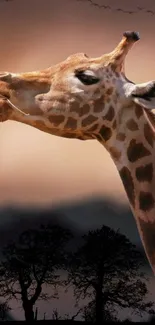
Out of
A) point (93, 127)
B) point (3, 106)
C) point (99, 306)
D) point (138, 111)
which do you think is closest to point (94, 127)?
point (93, 127)

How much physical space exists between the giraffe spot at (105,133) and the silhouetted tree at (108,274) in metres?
0.77

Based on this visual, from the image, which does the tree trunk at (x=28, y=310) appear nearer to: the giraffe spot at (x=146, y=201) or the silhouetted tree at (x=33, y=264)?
the silhouetted tree at (x=33, y=264)

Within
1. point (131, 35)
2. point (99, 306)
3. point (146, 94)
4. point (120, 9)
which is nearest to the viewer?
point (146, 94)

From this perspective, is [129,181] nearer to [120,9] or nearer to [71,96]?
[71,96]

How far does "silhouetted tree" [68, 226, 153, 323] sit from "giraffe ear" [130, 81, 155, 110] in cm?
87

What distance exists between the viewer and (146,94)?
54.6 inches

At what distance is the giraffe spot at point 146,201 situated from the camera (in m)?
1.43

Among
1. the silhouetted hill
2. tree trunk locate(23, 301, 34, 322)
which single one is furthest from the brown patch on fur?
tree trunk locate(23, 301, 34, 322)

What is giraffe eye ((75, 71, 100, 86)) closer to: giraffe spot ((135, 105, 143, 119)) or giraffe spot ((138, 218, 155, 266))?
giraffe spot ((135, 105, 143, 119))

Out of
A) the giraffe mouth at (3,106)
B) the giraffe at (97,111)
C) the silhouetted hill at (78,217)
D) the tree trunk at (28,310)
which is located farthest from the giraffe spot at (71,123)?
the tree trunk at (28,310)

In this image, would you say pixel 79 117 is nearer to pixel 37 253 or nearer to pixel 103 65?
pixel 103 65

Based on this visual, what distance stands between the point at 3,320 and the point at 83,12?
1.10 meters

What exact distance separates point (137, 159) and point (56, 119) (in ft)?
0.65

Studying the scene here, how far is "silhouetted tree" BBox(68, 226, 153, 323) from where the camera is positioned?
2156 mm
